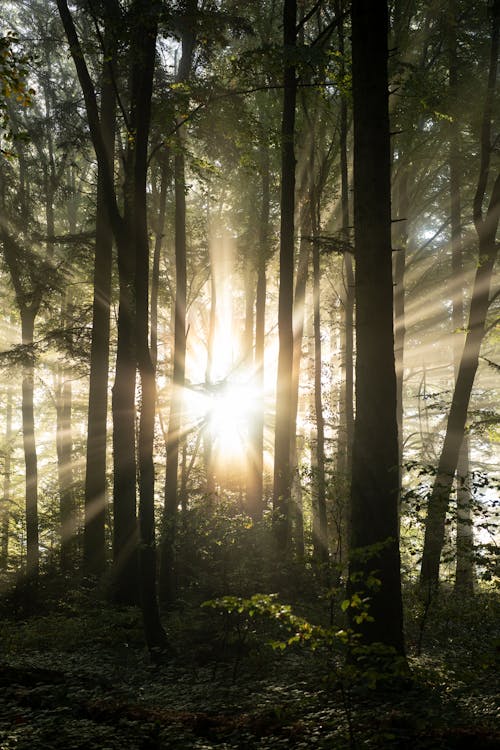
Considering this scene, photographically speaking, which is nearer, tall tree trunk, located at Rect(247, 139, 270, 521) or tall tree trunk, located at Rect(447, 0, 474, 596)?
tall tree trunk, located at Rect(447, 0, 474, 596)

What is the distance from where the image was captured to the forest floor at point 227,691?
415 centimetres

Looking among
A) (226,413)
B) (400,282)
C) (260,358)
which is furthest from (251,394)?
(400,282)

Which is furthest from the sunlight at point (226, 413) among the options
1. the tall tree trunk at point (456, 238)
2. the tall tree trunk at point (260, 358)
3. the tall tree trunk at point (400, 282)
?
the tall tree trunk at point (456, 238)

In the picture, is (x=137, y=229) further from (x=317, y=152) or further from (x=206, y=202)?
(x=206, y=202)

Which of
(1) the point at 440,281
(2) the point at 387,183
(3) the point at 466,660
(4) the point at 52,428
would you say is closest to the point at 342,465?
(1) the point at 440,281

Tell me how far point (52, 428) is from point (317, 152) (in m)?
22.7

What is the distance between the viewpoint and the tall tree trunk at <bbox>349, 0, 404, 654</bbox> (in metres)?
5.45

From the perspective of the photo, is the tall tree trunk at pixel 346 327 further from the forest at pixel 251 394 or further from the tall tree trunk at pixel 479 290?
the tall tree trunk at pixel 479 290

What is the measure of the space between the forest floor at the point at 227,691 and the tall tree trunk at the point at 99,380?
295 centimetres

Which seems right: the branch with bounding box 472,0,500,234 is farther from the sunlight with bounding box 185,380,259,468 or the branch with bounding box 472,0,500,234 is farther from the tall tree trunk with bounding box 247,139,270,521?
the sunlight with bounding box 185,380,259,468

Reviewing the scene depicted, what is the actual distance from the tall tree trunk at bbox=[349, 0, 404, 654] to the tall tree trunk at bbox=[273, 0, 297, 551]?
16.7 feet

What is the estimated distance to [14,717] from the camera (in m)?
4.94

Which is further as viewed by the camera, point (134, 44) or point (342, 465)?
point (342, 465)

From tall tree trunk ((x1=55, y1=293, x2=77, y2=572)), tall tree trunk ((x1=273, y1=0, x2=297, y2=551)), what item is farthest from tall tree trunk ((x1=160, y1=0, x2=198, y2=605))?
tall tree trunk ((x1=55, y1=293, x2=77, y2=572))
